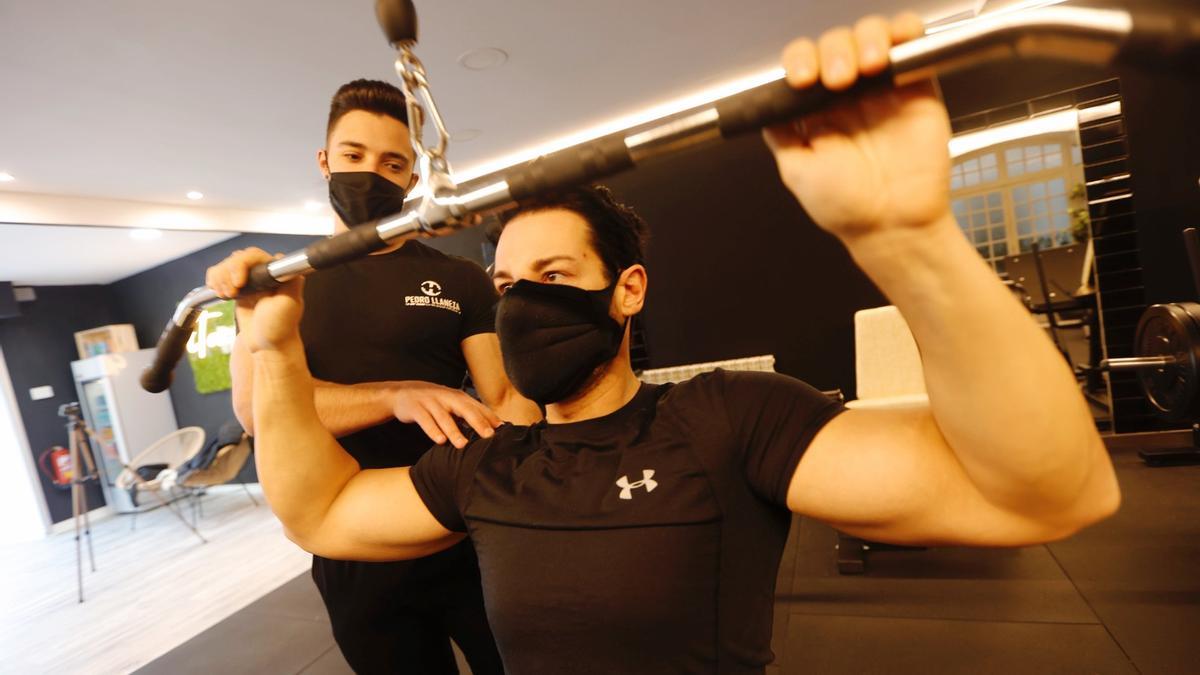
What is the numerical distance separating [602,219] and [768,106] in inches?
18.9

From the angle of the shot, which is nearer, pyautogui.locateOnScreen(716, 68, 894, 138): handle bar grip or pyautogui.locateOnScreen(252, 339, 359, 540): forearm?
pyautogui.locateOnScreen(716, 68, 894, 138): handle bar grip

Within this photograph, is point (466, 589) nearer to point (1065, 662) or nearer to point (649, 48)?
point (1065, 662)

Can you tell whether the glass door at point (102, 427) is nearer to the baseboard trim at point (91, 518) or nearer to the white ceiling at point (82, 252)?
the baseboard trim at point (91, 518)

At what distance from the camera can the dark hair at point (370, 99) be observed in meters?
1.19

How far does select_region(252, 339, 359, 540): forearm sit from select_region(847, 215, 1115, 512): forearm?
2.97ft

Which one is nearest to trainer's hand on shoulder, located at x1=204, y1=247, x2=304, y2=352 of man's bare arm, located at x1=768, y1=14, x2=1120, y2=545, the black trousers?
the black trousers

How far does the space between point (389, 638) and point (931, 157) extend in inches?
51.5

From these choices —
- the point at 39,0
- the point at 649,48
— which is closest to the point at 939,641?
the point at 649,48

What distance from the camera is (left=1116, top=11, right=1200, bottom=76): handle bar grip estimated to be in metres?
0.43

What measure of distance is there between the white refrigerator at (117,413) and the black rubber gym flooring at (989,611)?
4.96 meters

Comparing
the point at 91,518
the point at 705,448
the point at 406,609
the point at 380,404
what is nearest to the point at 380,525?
the point at 380,404

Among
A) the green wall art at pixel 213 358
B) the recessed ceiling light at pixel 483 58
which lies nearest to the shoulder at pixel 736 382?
the recessed ceiling light at pixel 483 58

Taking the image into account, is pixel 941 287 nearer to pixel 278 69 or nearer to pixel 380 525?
pixel 380 525

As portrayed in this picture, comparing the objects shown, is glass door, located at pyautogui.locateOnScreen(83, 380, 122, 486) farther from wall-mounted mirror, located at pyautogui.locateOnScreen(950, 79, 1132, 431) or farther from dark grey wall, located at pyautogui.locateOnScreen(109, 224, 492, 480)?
wall-mounted mirror, located at pyautogui.locateOnScreen(950, 79, 1132, 431)
